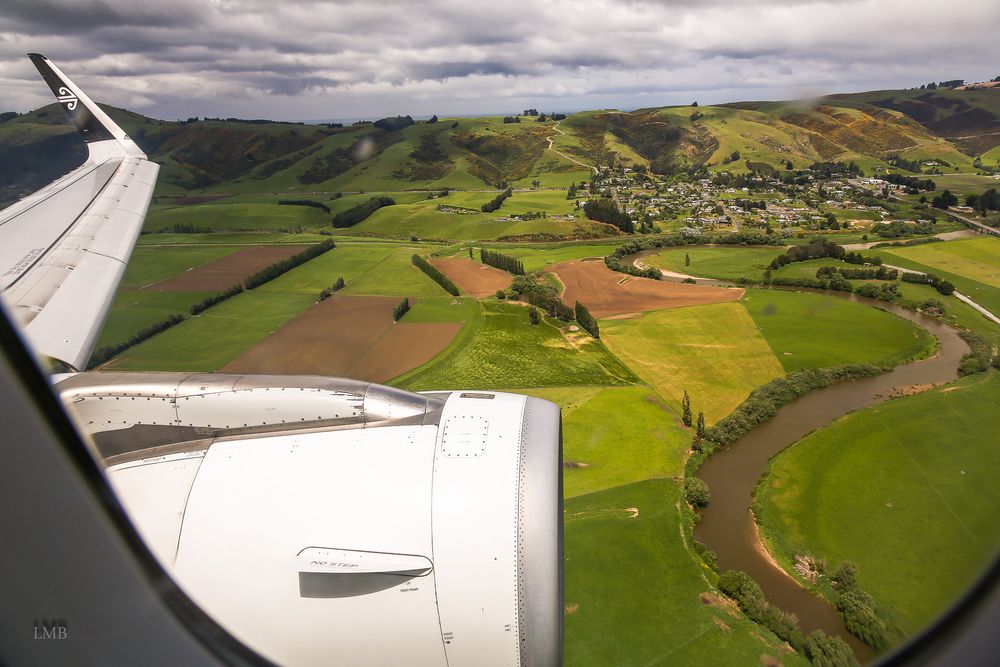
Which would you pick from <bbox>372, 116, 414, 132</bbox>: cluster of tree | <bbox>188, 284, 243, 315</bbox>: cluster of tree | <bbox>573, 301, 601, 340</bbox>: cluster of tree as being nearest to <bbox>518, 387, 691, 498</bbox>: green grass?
<bbox>573, 301, 601, 340</bbox>: cluster of tree

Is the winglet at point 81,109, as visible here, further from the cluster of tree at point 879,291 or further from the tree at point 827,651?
Answer: the cluster of tree at point 879,291

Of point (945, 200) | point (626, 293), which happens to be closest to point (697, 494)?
point (626, 293)

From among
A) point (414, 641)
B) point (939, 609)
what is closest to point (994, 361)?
point (939, 609)

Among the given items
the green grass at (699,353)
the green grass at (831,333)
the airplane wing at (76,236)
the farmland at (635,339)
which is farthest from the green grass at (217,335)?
the green grass at (831,333)

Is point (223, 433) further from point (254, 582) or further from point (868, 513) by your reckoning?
point (868, 513)

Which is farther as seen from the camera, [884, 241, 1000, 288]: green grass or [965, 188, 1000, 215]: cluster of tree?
[965, 188, 1000, 215]: cluster of tree

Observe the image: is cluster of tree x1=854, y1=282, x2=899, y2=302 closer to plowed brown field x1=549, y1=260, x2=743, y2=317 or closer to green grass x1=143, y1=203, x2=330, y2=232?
plowed brown field x1=549, y1=260, x2=743, y2=317
